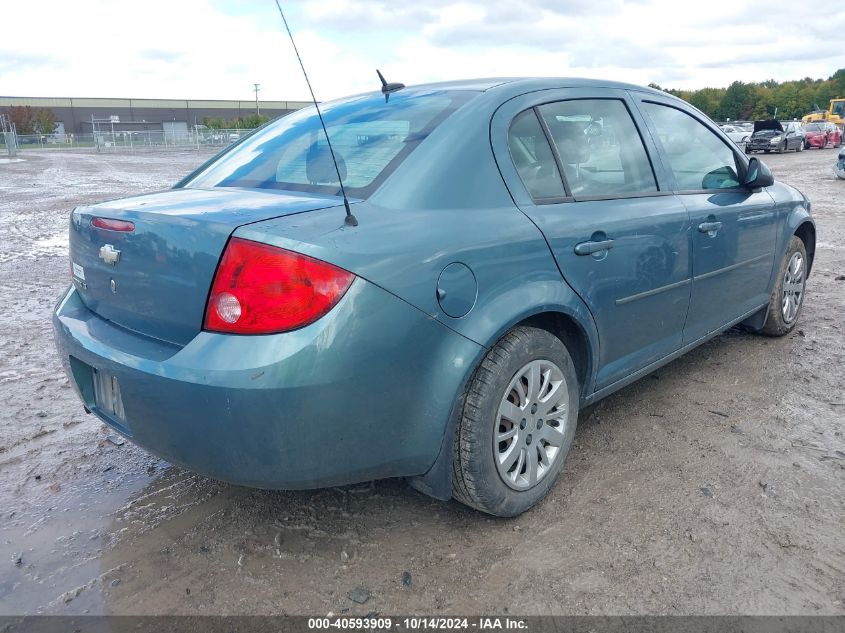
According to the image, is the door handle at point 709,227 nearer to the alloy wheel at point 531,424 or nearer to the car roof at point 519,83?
the car roof at point 519,83

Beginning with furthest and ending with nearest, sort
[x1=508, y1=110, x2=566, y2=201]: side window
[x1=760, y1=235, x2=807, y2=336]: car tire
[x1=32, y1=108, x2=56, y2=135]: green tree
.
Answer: [x1=32, y1=108, x2=56, y2=135]: green tree < [x1=760, y1=235, x2=807, y2=336]: car tire < [x1=508, y1=110, x2=566, y2=201]: side window

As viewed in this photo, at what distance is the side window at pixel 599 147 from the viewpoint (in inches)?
117

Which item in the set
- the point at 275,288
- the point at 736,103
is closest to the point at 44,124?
the point at 736,103

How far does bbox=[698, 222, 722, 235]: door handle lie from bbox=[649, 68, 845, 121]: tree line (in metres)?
68.3

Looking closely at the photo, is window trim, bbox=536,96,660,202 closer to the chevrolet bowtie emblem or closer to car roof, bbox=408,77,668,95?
car roof, bbox=408,77,668,95

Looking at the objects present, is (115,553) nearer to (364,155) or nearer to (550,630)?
(550,630)

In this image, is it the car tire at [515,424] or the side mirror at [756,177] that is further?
the side mirror at [756,177]

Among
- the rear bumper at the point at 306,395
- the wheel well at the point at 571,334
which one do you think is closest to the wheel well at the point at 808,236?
the wheel well at the point at 571,334

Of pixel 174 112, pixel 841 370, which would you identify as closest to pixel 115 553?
pixel 841 370

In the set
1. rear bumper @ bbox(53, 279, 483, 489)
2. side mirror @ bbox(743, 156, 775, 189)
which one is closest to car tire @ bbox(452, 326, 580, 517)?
rear bumper @ bbox(53, 279, 483, 489)

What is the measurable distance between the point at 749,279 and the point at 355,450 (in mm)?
3013

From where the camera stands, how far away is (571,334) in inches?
114

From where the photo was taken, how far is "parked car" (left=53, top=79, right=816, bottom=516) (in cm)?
207

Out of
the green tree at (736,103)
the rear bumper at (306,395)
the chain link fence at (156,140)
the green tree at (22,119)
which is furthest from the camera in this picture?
the green tree at (736,103)
